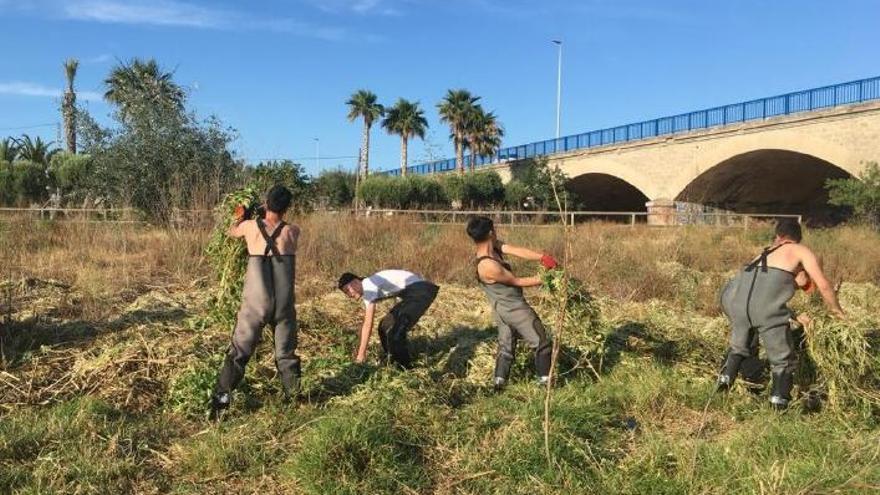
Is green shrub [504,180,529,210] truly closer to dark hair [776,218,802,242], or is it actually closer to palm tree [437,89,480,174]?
palm tree [437,89,480,174]

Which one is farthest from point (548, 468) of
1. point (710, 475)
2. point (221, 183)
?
point (221, 183)

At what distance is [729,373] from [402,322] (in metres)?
2.60

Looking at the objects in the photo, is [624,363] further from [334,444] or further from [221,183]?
[221,183]

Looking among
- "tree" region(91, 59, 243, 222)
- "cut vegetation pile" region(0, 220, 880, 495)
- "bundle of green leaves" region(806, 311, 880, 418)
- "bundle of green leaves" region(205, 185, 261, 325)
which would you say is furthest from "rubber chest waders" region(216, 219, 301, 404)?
"tree" region(91, 59, 243, 222)

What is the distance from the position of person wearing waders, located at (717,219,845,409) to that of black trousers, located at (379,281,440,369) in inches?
96.5

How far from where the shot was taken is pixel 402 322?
5938 mm

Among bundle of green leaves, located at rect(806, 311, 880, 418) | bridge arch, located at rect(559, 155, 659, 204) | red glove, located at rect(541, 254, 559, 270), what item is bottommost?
bundle of green leaves, located at rect(806, 311, 880, 418)

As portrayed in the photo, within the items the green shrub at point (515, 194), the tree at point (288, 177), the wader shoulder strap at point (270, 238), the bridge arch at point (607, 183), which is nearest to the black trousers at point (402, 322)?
the wader shoulder strap at point (270, 238)

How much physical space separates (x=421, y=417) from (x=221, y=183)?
10.4m

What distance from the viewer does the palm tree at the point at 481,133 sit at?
2109 inches

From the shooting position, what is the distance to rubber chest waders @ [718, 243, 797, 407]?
16.2ft

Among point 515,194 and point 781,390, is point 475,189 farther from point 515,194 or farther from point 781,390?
point 781,390

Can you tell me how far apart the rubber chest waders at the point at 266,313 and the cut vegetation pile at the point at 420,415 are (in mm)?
222

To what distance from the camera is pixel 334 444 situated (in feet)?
12.6
